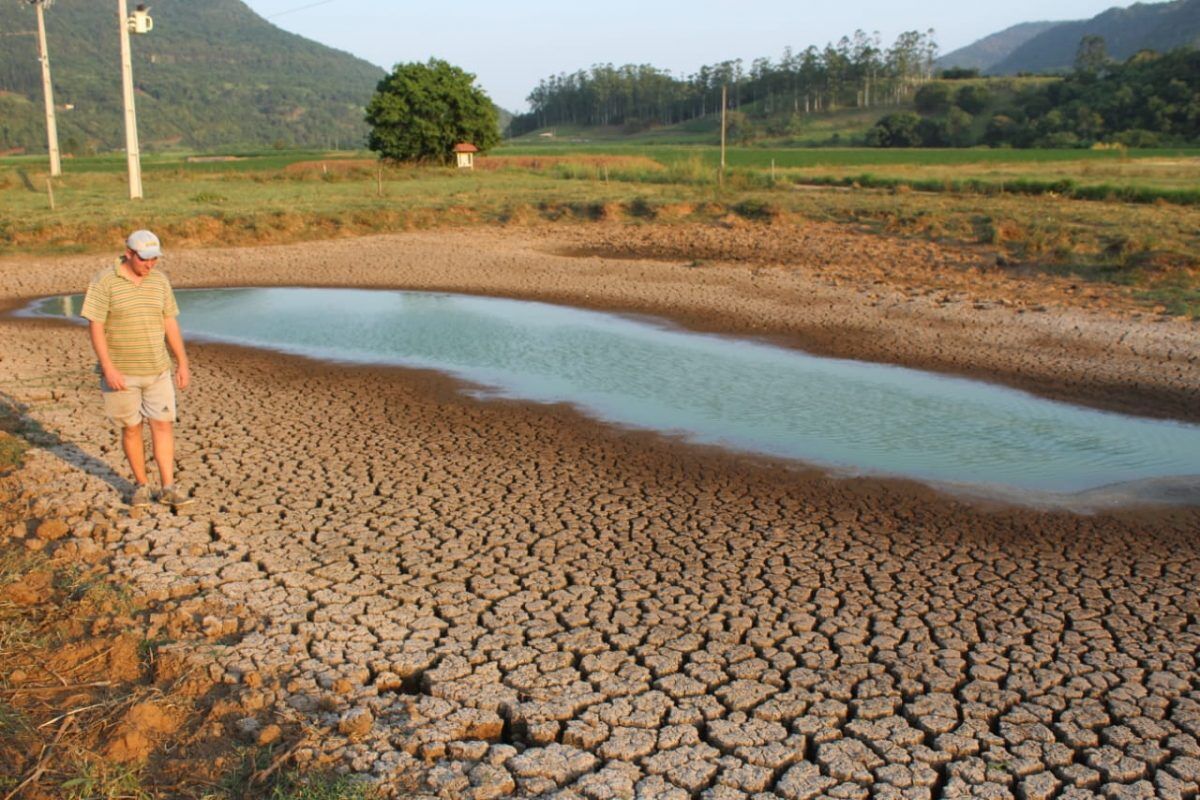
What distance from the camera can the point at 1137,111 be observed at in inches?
2918

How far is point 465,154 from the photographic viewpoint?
4869 centimetres

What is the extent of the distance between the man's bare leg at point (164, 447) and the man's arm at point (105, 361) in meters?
0.37

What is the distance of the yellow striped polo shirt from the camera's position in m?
6.12

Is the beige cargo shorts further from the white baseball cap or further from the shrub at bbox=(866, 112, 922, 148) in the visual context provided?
the shrub at bbox=(866, 112, 922, 148)

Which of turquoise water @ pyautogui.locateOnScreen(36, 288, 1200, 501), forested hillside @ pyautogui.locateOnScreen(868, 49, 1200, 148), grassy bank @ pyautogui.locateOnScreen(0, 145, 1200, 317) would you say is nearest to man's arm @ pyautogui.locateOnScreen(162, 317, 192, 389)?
turquoise water @ pyautogui.locateOnScreen(36, 288, 1200, 501)

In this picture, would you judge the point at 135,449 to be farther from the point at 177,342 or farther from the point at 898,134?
the point at 898,134

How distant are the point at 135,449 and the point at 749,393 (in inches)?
225

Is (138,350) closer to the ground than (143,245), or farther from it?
closer to the ground

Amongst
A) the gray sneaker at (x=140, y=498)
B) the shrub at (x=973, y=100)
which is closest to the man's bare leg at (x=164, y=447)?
the gray sneaker at (x=140, y=498)

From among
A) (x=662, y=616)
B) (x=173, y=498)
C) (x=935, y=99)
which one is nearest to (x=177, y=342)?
(x=173, y=498)

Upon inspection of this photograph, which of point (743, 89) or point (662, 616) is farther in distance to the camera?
point (743, 89)

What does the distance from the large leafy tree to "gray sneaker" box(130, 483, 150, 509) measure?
146 ft

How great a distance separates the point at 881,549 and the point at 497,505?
2.33 metres

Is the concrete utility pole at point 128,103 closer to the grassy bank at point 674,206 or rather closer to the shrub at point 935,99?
the grassy bank at point 674,206
